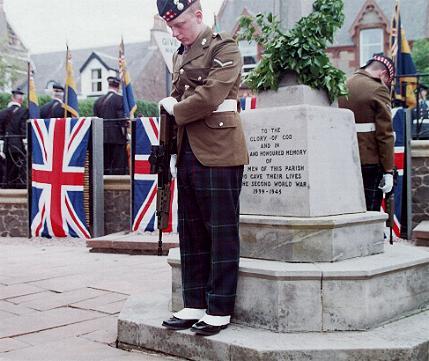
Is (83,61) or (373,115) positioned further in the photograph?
(83,61)

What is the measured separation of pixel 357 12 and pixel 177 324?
106ft

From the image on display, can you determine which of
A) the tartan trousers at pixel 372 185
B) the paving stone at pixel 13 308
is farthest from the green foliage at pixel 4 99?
the tartan trousers at pixel 372 185

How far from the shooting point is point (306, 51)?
13.0 feet

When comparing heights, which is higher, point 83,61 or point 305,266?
point 83,61

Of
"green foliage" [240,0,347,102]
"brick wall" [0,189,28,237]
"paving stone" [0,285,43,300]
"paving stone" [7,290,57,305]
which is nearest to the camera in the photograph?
"green foliage" [240,0,347,102]

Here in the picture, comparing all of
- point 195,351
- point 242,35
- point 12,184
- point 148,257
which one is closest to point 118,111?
point 12,184

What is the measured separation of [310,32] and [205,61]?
86 centimetres

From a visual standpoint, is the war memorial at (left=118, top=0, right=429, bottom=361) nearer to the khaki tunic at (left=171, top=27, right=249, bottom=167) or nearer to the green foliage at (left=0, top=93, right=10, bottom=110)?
the khaki tunic at (left=171, top=27, right=249, bottom=167)

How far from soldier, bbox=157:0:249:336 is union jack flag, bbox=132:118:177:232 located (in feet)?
18.0

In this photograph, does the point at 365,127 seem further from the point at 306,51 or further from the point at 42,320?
the point at 42,320

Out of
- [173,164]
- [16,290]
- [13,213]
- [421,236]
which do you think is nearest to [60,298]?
[16,290]

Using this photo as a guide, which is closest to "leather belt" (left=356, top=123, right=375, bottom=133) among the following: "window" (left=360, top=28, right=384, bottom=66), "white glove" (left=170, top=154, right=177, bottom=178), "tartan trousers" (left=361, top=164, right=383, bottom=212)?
"tartan trousers" (left=361, top=164, right=383, bottom=212)

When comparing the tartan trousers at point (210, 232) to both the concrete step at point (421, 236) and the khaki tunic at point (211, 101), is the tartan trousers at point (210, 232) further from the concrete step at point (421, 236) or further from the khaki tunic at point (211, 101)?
the concrete step at point (421, 236)

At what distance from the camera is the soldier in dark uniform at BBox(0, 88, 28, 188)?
1134 centimetres
